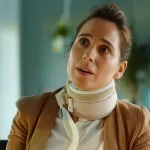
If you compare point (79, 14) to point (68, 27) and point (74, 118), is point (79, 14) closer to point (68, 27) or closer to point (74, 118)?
point (68, 27)

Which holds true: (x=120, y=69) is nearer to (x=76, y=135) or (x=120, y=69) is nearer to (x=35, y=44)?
(x=76, y=135)

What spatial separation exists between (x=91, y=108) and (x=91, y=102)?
0.02m

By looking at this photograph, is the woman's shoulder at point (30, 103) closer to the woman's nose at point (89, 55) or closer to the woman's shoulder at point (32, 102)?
the woman's shoulder at point (32, 102)

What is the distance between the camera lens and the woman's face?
730 millimetres

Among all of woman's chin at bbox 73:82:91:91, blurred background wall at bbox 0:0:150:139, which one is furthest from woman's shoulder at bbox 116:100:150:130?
blurred background wall at bbox 0:0:150:139

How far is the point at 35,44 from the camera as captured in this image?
2596 mm

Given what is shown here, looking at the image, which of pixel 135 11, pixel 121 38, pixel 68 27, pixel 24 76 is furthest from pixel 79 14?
pixel 121 38

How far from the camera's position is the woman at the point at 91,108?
749 mm

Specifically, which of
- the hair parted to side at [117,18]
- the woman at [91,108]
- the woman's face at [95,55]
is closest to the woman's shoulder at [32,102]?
the woman at [91,108]

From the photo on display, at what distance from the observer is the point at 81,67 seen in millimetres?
730

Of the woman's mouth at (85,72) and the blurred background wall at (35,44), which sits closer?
the woman's mouth at (85,72)

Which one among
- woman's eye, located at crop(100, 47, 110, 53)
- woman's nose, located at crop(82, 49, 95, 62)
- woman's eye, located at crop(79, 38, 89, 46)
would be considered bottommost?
woman's nose, located at crop(82, 49, 95, 62)

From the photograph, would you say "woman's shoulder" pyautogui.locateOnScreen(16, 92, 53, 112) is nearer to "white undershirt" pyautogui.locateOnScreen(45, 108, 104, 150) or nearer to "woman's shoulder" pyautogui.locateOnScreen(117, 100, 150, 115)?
"white undershirt" pyautogui.locateOnScreen(45, 108, 104, 150)

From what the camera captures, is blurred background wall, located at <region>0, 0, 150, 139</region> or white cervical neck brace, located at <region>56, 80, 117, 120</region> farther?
blurred background wall, located at <region>0, 0, 150, 139</region>
